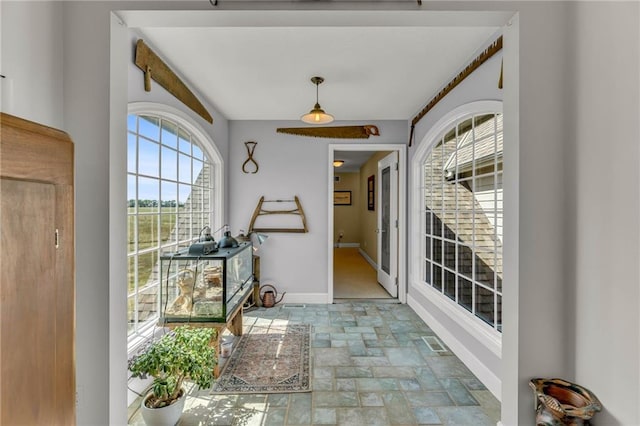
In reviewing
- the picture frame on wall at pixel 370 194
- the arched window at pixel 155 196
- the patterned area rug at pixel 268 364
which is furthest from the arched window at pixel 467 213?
the picture frame on wall at pixel 370 194

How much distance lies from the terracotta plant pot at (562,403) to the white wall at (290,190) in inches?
112

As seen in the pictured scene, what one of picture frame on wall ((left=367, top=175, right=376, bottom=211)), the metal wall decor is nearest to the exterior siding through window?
the metal wall decor

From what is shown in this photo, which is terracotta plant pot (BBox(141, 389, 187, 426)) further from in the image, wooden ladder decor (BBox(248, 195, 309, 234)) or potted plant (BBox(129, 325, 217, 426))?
wooden ladder decor (BBox(248, 195, 309, 234))

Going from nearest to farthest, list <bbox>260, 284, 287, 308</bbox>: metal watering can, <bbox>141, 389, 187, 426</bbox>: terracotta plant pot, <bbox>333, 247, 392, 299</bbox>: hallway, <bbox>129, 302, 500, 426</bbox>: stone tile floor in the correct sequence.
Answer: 1. <bbox>141, 389, 187, 426</bbox>: terracotta plant pot
2. <bbox>129, 302, 500, 426</bbox>: stone tile floor
3. <bbox>260, 284, 287, 308</bbox>: metal watering can
4. <bbox>333, 247, 392, 299</bbox>: hallway

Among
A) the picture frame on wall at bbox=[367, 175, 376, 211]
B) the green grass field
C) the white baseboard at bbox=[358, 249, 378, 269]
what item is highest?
the picture frame on wall at bbox=[367, 175, 376, 211]

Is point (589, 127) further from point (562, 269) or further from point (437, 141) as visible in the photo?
point (437, 141)

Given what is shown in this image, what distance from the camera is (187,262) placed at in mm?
2152

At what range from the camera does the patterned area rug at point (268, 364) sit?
2.14 metres

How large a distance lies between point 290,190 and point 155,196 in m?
1.88

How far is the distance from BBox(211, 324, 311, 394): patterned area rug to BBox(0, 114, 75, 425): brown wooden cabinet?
1.41 metres

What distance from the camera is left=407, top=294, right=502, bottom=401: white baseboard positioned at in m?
2.04

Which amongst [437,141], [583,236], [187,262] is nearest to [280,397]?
[187,262]

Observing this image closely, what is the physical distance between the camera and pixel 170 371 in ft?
5.55

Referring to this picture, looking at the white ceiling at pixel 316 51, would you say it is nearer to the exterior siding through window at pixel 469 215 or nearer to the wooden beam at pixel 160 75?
the wooden beam at pixel 160 75
